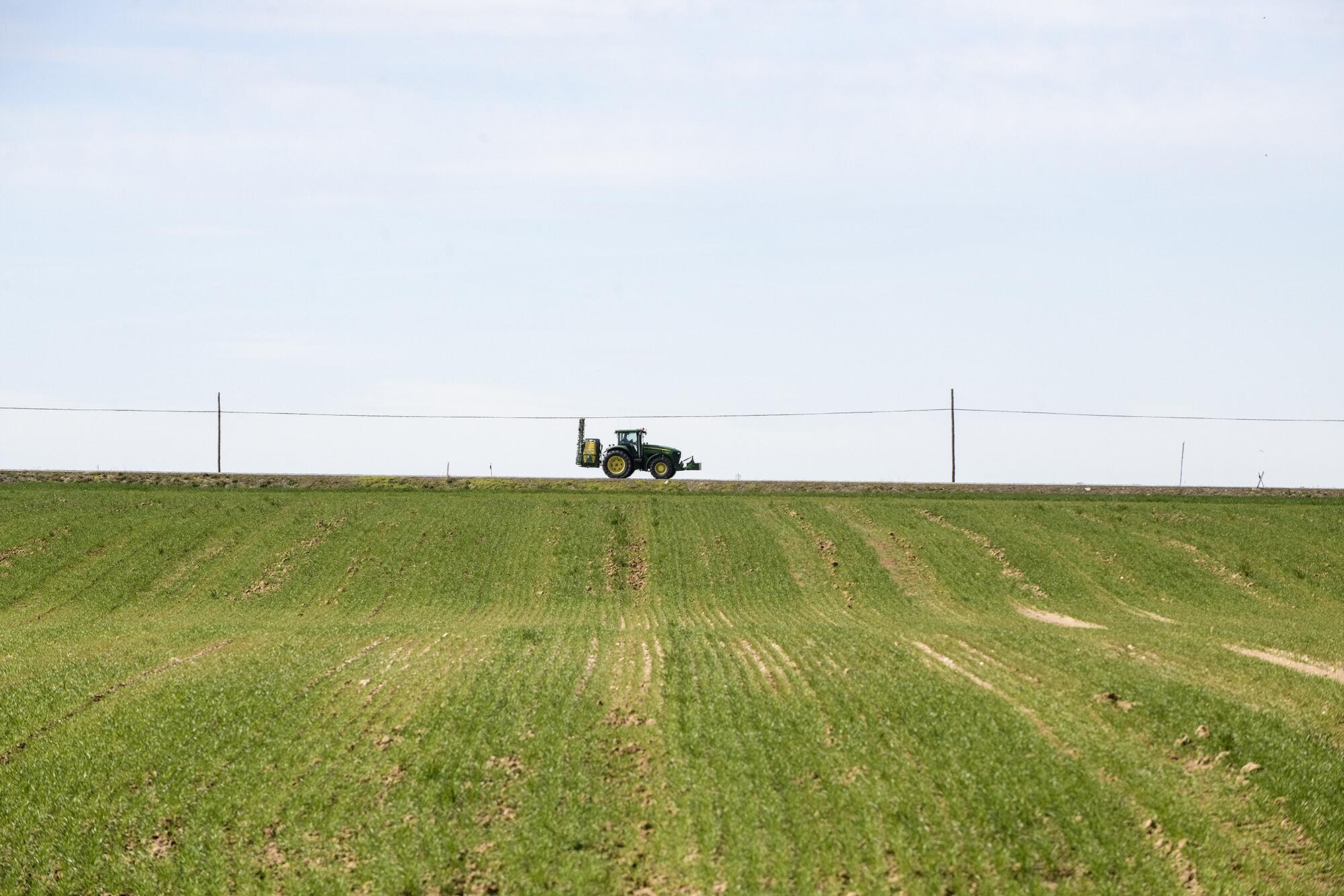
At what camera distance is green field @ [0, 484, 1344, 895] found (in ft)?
51.9

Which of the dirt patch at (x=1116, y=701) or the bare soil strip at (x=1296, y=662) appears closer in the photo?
the dirt patch at (x=1116, y=701)

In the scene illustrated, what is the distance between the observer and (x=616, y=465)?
64.3m

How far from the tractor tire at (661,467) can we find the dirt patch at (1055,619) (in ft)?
92.2

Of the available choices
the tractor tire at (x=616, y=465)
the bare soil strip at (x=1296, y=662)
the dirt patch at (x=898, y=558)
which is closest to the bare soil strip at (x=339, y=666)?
the bare soil strip at (x=1296, y=662)

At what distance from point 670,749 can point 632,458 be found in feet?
151

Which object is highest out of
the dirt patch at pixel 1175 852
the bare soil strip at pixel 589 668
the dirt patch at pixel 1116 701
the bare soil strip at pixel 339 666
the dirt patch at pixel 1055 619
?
the dirt patch at pixel 1116 701

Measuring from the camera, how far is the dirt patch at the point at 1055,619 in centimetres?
3538

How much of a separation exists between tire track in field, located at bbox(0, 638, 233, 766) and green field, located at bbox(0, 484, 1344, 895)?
0.23 ft

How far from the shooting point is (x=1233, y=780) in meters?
17.7

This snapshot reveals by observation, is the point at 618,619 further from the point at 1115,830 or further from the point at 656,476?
the point at 656,476

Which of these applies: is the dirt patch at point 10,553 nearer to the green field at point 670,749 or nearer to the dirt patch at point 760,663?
the green field at point 670,749

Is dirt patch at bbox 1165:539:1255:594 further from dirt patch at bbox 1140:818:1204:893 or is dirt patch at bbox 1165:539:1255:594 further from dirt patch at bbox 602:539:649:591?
dirt patch at bbox 1140:818:1204:893

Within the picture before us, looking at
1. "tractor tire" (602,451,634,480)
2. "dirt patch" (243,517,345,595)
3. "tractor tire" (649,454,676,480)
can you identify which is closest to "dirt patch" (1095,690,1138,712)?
"dirt patch" (243,517,345,595)

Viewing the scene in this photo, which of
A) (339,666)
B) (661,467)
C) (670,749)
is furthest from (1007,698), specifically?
(661,467)
